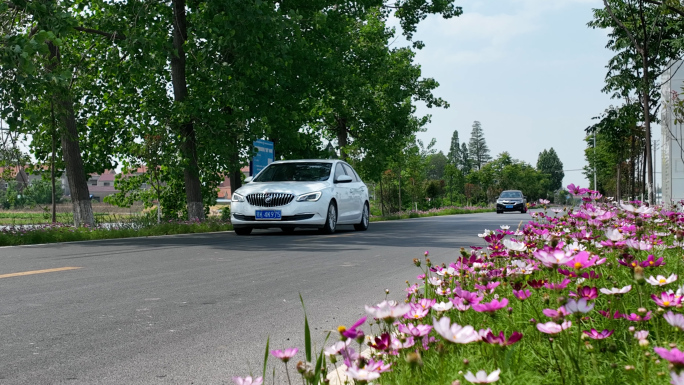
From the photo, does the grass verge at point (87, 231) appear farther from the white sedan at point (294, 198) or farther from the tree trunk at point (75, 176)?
the white sedan at point (294, 198)

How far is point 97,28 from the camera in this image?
17.7m

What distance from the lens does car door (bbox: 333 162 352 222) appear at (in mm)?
15094

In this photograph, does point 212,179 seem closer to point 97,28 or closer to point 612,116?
point 97,28

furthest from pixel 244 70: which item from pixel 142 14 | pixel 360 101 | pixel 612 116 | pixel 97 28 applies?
pixel 612 116

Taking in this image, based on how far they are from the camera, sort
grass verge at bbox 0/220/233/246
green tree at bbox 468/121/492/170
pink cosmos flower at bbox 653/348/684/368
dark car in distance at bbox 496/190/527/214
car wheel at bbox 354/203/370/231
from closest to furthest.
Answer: pink cosmos flower at bbox 653/348/684/368, grass verge at bbox 0/220/233/246, car wheel at bbox 354/203/370/231, dark car in distance at bbox 496/190/527/214, green tree at bbox 468/121/492/170

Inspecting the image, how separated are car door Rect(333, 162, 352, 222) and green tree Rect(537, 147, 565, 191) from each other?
570 ft

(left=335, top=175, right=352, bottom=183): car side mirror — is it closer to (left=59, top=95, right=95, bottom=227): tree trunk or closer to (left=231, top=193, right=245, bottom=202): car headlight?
(left=231, top=193, right=245, bottom=202): car headlight

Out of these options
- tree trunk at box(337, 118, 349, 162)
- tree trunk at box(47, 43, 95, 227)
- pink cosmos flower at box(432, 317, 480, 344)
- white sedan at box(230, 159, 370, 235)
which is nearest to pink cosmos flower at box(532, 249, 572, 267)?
pink cosmos flower at box(432, 317, 480, 344)

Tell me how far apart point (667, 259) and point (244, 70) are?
1329cm

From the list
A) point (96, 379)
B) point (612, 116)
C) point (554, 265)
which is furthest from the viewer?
point (612, 116)

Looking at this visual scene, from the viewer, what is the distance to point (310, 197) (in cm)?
1396

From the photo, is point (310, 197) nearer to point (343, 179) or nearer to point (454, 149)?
point (343, 179)

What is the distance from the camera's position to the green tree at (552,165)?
597 feet

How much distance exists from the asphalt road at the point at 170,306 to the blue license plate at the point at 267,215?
3811 mm
